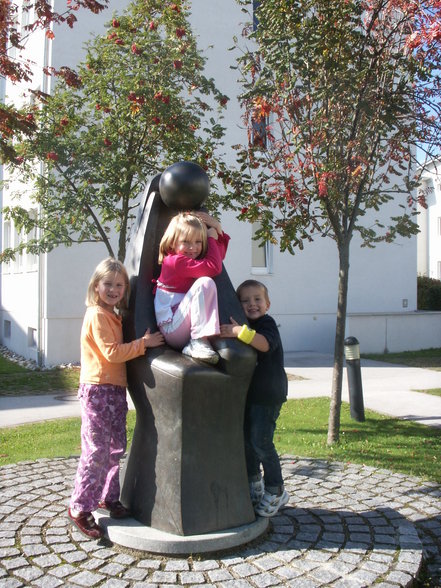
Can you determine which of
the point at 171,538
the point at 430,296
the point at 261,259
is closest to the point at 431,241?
the point at 430,296

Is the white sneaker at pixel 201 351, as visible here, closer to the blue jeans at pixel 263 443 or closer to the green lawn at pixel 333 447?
the blue jeans at pixel 263 443

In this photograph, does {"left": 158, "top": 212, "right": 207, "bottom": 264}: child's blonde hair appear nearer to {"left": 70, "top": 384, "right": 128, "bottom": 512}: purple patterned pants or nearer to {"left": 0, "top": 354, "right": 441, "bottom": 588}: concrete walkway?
{"left": 70, "top": 384, "right": 128, "bottom": 512}: purple patterned pants

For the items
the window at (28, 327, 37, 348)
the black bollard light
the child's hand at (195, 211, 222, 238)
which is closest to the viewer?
the child's hand at (195, 211, 222, 238)

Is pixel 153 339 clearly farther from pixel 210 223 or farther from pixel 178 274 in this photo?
pixel 210 223

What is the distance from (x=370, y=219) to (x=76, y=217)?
10013 millimetres

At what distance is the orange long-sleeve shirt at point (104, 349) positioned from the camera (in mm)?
3822

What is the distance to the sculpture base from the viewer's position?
142 inches

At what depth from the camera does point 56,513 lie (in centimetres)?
438

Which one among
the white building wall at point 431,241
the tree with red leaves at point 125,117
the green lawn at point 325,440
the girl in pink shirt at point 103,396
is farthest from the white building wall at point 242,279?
the white building wall at point 431,241

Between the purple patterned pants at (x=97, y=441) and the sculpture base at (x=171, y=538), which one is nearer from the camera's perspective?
the sculpture base at (x=171, y=538)

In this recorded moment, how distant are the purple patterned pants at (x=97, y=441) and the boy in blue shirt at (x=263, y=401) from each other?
0.80 m

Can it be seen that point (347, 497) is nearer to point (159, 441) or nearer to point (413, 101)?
point (159, 441)

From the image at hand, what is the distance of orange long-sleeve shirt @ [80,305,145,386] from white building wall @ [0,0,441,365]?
9.68m

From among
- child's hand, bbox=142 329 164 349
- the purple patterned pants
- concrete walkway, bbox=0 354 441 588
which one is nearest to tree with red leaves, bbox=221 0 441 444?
concrete walkway, bbox=0 354 441 588
